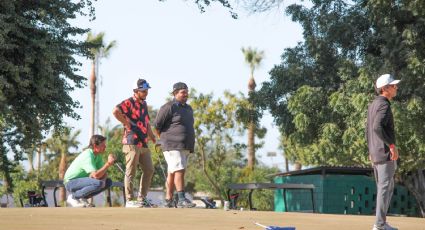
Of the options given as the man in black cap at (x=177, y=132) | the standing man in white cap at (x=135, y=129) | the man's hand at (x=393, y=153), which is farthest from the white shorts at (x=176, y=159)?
the man's hand at (x=393, y=153)

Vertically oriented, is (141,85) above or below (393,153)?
above

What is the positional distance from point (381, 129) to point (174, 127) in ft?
12.8

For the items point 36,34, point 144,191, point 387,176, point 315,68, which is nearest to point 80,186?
point 144,191

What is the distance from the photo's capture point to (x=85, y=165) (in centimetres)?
1188

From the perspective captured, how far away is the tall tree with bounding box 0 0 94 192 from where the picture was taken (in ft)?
64.6

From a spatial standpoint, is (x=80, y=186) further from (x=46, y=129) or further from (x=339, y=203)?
(x=339, y=203)

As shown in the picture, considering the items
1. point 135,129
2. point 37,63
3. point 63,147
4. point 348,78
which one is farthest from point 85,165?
point 63,147

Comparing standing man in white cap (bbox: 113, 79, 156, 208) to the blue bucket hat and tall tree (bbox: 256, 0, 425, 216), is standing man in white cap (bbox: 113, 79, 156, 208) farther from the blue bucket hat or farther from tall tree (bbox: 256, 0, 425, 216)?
tall tree (bbox: 256, 0, 425, 216)

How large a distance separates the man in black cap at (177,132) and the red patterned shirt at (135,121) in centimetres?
23

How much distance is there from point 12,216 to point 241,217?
2.90 m

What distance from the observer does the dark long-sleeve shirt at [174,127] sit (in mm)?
11578

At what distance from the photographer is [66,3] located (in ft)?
70.9

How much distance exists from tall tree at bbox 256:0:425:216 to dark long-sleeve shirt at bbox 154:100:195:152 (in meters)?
11.0

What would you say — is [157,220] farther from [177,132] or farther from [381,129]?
[381,129]
